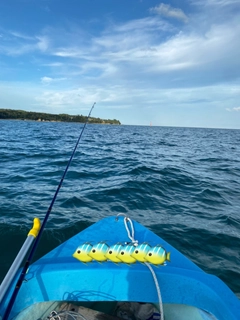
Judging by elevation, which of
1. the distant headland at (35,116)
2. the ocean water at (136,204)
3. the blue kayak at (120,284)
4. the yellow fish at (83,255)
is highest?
the distant headland at (35,116)

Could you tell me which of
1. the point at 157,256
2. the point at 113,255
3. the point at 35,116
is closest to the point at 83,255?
the point at 113,255

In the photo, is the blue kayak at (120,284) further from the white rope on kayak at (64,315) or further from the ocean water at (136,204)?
the ocean water at (136,204)

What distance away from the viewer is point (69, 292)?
2.28 m

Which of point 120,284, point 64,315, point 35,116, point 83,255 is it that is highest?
point 35,116

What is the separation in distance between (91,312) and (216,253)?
2.87m

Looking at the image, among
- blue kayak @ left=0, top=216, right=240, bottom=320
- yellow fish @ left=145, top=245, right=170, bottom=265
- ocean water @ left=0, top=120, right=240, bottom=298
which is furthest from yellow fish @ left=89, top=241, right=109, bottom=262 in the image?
ocean water @ left=0, top=120, right=240, bottom=298

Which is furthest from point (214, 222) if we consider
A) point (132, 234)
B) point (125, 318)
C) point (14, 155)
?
point (14, 155)

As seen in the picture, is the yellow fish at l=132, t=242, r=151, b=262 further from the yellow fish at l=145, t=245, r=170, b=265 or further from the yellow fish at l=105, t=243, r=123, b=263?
the yellow fish at l=105, t=243, r=123, b=263

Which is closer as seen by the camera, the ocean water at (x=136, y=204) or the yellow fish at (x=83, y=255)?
the yellow fish at (x=83, y=255)

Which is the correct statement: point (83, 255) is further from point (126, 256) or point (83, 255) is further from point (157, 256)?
point (157, 256)

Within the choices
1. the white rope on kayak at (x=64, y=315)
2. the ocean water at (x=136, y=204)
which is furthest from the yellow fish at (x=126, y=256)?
the ocean water at (x=136, y=204)

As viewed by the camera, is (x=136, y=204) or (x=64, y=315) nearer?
(x=64, y=315)

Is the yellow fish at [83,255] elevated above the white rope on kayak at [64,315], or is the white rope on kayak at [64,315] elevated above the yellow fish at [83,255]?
the yellow fish at [83,255]

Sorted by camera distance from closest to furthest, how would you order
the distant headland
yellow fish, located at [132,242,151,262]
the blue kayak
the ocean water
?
1. the blue kayak
2. yellow fish, located at [132,242,151,262]
3. the ocean water
4. the distant headland
